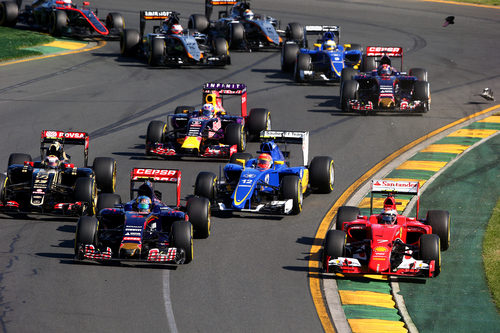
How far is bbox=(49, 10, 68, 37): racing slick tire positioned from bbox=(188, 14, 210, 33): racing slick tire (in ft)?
21.5

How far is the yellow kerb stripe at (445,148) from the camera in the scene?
32906mm

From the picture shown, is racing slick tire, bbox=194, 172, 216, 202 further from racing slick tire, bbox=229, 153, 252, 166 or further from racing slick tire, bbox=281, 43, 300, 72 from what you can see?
racing slick tire, bbox=281, 43, 300, 72

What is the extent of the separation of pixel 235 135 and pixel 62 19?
77.9ft

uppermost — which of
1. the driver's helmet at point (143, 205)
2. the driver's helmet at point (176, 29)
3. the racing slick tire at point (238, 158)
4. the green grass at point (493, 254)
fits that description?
the driver's helmet at point (176, 29)

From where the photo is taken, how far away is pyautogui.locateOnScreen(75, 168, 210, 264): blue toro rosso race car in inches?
845

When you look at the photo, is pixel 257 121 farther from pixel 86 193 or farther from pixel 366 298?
pixel 366 298

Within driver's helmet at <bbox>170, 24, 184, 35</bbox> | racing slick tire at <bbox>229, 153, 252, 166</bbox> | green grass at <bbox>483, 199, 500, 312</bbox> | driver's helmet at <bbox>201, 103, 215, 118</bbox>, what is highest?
driver's helmet at <bbox>170, 24, 184, 35</bbox>

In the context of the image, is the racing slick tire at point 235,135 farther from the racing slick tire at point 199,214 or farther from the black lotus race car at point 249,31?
the black lotus race car at point 249,31

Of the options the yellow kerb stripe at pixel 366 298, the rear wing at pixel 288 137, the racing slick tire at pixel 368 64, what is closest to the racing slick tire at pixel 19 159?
the rear wing at pixel 288 137

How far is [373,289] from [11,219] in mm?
9600

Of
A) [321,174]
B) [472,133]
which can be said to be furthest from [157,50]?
[321,174]

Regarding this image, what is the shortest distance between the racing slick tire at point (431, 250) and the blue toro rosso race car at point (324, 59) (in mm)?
20976

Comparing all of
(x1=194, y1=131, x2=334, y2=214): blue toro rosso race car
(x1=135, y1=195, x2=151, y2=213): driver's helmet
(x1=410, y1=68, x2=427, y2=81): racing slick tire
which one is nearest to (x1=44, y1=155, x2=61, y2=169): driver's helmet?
(x1=194, y1=131, x2=334, y2=214): blue toro rosso race car

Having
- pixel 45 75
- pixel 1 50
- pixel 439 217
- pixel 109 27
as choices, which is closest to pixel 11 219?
pixel 439 217
